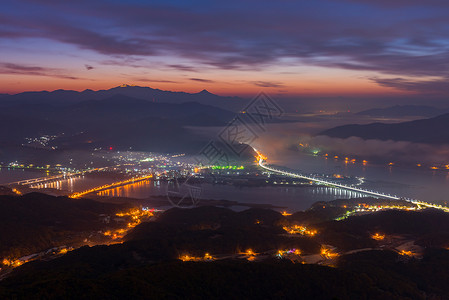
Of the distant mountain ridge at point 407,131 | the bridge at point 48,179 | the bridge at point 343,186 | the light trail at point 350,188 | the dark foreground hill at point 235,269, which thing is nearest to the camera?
the dark foreground hill at point 235,269

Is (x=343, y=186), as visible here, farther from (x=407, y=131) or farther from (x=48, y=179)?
(x=407, y=131)

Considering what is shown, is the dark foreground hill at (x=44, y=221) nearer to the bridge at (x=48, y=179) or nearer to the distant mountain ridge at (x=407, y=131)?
the bridge at (x=48, y=179)

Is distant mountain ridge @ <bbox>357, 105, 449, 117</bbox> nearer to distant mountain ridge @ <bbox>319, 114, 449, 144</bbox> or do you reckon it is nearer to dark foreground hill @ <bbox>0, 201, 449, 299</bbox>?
distant mountain ridge @ <bbox>319, 114, 449, 144</bbox>

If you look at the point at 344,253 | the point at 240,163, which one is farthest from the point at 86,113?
the point at 344,253

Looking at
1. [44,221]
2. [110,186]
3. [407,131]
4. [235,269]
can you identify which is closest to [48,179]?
[110,186]

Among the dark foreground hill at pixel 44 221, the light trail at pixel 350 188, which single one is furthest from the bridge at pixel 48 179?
the light trail at pixel 350 188

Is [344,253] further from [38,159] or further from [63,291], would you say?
[38,159]
